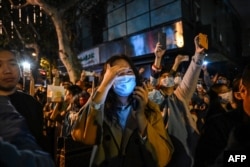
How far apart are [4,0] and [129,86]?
1564 centimetres

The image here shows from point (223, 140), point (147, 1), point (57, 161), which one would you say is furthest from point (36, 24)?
point (223, 140)

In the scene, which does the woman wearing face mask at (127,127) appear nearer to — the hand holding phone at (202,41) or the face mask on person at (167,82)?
the hand holding phone at (202,41)

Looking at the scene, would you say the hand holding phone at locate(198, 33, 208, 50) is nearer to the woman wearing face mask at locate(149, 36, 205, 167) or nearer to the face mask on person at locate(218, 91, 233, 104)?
the woman wearing face mask at locate(149, 36, 205, 167)

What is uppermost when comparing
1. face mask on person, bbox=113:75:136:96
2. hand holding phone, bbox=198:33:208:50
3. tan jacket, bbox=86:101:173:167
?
hand holding phone, bbox=198:33:208:50

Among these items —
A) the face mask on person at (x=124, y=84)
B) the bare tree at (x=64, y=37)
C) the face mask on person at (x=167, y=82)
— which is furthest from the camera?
the bare tree at (x=64, y=37)

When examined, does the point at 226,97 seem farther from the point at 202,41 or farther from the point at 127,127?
the point at 127,127

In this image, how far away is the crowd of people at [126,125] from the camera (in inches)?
63.1

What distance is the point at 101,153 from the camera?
2.42m

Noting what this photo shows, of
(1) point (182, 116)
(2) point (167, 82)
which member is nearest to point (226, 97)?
(2) point (167, 82)

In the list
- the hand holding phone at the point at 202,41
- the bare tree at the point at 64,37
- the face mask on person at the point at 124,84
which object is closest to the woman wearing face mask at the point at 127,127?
the face mask on person at the point at 124,84

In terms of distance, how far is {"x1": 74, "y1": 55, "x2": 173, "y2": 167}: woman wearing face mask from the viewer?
2.35 meters

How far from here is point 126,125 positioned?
97.8 inches

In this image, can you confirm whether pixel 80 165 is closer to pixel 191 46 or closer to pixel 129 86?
pixel 129 86

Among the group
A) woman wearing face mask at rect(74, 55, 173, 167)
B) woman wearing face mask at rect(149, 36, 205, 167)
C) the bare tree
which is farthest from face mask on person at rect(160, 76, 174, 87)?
the bare tree
